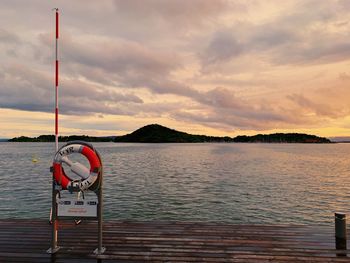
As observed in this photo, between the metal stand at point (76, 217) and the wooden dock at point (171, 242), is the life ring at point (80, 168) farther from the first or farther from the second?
the wooden dock at point (171, 242)

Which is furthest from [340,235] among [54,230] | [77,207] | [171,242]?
[54,230]

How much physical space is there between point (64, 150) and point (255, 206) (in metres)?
16.2

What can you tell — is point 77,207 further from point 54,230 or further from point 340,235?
point 340,235

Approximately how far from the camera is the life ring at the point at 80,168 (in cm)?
680

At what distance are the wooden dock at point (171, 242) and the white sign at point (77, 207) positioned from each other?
80 centimetres

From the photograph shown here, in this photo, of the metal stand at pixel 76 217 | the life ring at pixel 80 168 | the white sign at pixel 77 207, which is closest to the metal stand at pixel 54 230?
the metal stand at pixel 76 217

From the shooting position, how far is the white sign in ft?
22.7

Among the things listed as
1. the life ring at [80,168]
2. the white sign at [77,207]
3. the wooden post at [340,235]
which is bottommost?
the wooden post at [340,235]

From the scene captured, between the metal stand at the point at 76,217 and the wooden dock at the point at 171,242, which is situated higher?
the metal stand at the point at 76,217

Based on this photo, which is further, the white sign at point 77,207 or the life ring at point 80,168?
the white sign at point 77,207

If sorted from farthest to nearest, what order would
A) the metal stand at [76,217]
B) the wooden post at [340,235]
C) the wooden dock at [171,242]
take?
1. the wooden post at [340,235]
2. the metal stand at [76,217]
3. the wooden dock at [171,242]

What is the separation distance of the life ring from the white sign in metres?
0.31

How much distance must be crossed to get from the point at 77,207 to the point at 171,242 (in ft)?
7.62

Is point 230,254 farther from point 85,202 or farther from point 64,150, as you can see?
point 64,150
